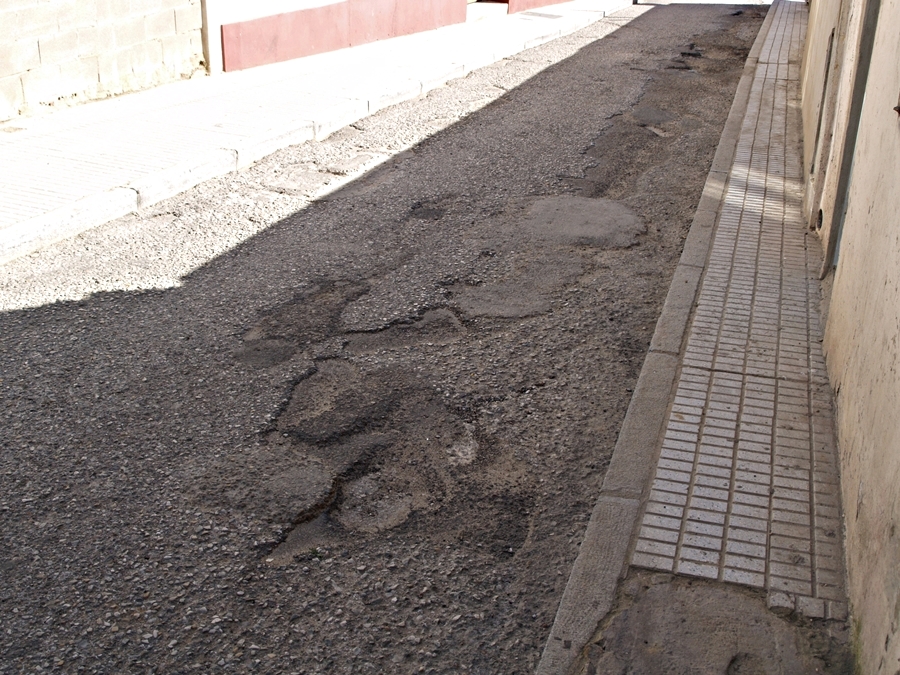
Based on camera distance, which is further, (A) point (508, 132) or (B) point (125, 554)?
(A) point (508, 132)

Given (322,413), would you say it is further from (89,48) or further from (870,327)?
(89,48)

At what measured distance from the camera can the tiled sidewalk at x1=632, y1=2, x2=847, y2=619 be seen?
9.91ft

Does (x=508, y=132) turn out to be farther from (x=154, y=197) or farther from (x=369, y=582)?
(x=369, y=582)

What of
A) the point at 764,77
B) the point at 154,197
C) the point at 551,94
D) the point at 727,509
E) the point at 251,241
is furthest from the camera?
the point at 764,77

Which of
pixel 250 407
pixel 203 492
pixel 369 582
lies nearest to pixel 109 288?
pixel 250 407

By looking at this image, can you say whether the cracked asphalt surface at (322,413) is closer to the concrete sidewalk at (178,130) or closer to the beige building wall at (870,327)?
the concrete sidewalk at (178,130)

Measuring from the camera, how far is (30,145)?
7.90m

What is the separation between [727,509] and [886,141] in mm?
1584

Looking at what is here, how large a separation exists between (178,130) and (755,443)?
6.56 metres

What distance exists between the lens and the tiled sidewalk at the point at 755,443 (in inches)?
119

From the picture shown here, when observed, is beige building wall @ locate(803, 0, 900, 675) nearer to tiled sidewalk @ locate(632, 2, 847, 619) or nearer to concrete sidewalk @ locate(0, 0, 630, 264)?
tiled sidewalk @ locate(632, 2, 847, 619)

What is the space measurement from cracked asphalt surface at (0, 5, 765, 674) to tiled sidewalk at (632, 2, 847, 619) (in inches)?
12.2

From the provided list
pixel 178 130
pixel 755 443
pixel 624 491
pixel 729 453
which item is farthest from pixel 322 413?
pixel 178 130

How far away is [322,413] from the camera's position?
3.96m
